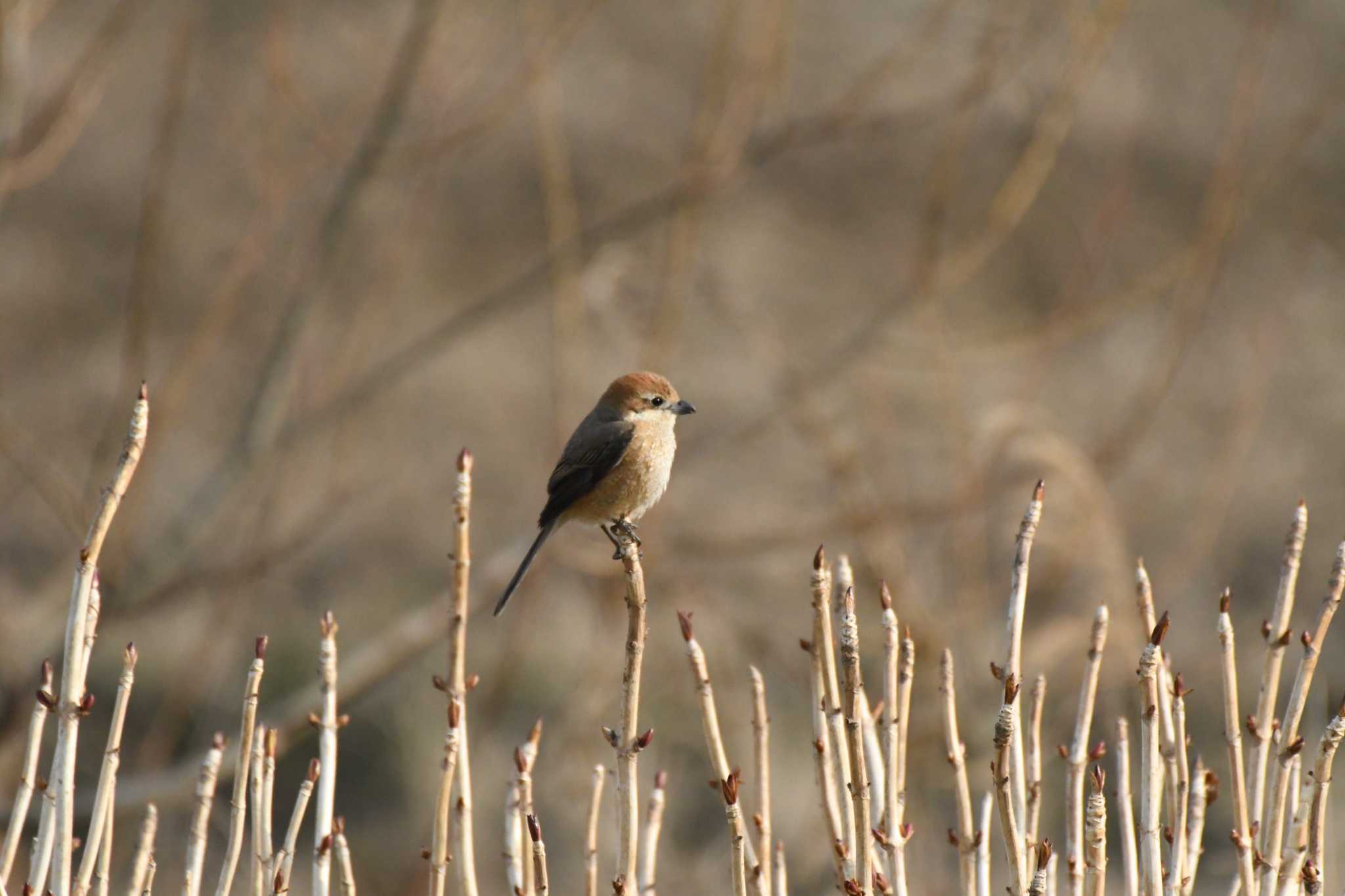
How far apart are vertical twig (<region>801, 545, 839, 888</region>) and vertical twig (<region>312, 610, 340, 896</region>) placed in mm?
696

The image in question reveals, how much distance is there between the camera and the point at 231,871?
80.1 inches

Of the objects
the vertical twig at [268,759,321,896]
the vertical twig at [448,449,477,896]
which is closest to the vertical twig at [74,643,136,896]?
the vertical twig at [268,759,321,896]

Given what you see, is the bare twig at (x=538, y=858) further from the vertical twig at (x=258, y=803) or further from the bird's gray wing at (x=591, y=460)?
the bird's gray wing at (x=591, y=460)

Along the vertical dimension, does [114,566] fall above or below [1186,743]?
above

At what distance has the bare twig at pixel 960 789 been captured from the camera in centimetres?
221

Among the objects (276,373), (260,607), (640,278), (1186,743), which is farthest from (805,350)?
(1186,743)

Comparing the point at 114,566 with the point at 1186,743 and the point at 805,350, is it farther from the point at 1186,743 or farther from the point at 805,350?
the point at 805,350

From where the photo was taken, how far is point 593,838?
2.30 metres

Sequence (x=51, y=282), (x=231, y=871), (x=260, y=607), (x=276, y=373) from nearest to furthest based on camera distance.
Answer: (x=231, y=871) → (x=276, y=373) → (x=260, y=607) → (x=51, y=282)

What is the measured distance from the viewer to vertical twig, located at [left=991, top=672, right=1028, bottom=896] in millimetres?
1951

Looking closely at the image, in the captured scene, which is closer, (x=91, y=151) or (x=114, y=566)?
(x=114, y=566)

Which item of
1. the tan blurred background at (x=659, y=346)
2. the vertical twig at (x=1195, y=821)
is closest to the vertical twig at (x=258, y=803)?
the vertical twig at (x=1195, y=821)

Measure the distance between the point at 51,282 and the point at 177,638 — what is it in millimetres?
3317

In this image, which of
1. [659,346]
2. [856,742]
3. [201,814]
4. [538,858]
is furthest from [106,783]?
[659,346]
